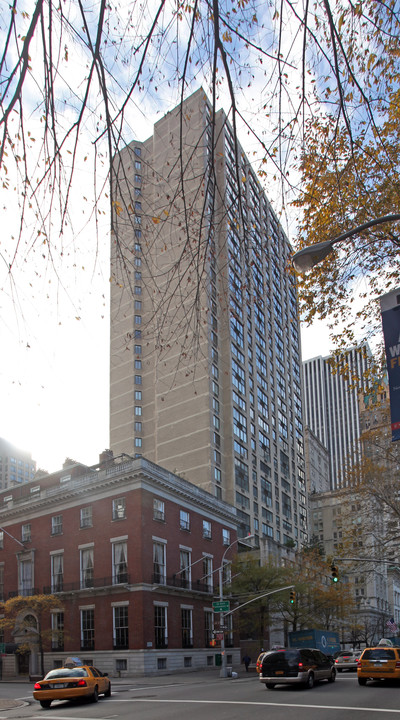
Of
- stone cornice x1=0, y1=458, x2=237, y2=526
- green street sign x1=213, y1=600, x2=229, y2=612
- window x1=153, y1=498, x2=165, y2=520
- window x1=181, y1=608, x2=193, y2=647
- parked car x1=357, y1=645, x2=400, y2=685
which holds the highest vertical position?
stone cornice x1=0, y1=458, x2=237, y2=526

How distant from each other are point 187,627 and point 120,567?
27.2 feet

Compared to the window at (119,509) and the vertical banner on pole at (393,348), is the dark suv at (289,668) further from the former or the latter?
the window at (119,509)

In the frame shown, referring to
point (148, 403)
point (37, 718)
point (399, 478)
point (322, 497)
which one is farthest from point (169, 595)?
point (322, 497)

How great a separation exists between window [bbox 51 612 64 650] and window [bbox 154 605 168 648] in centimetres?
694

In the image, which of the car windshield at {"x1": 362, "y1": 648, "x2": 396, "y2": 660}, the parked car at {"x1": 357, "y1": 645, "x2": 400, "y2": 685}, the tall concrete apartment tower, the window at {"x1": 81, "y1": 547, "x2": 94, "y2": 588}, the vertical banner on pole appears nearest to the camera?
the vertical banner on pole

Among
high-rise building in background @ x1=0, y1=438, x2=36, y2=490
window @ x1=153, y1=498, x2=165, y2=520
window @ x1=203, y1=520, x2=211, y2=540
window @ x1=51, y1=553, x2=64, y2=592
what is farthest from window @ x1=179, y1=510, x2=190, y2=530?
high-rise building in background @ x1=0, y1=438, x2=36, y2=490

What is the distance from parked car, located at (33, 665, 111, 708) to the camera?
2006cm

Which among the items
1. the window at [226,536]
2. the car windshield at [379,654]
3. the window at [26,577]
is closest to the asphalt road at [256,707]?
the car windshield at [379,654]

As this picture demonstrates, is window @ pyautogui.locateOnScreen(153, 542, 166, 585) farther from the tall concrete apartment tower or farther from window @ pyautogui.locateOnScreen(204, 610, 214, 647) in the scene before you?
the tall concrete apartment tower

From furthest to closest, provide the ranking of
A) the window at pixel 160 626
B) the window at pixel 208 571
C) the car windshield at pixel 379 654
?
the window at pixel 208 571 → the window at pixel 160 626 → the car windshield at pixel 379 654

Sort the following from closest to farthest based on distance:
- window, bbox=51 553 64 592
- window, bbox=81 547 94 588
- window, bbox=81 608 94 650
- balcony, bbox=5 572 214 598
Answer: balcony, bbox=5 572 214 598 < window, bbox=81 608 94 650 < window, bbox=81 547 94 588 < window, bbox=51 553 64 592

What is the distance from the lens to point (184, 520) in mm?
50031

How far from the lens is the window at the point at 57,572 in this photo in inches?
1901

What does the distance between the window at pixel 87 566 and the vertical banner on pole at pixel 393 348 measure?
40.3 meters
